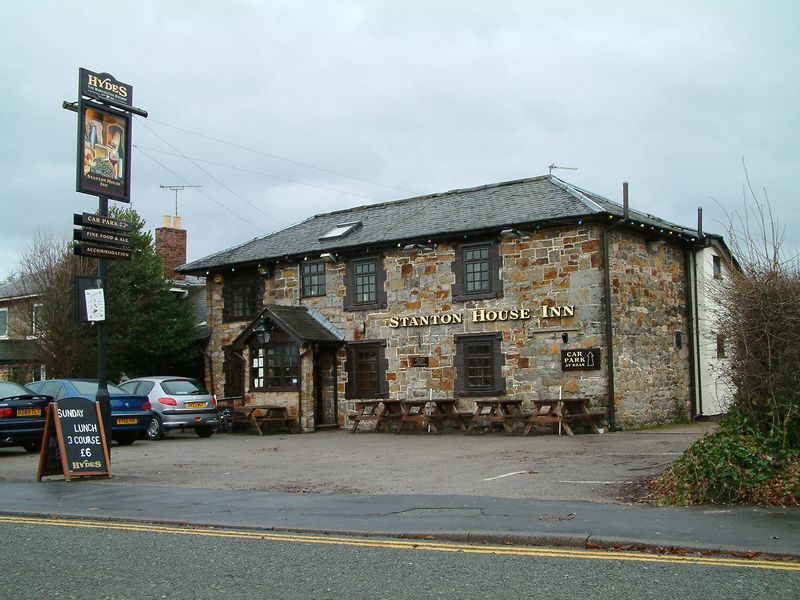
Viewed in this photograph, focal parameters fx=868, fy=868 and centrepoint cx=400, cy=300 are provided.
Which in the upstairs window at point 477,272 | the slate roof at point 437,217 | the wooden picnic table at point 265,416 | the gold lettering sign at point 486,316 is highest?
the slate roof at point 437,217

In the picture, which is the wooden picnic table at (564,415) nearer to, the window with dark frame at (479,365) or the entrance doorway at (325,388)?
the window with dark frame at (479,365)

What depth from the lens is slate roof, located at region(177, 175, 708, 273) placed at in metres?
22.7

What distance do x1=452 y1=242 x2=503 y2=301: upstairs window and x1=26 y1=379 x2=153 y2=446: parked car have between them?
871 centimetres

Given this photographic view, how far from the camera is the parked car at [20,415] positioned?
17969mm

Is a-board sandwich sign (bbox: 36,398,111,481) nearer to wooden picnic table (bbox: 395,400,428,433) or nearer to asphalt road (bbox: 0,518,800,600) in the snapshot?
asphalt road (bbox: 0,518,800,600)

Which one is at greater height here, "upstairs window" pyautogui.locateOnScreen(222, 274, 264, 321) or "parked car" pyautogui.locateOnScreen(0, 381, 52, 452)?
"upstairs window" pyautogui.locateOnScreen(222, 274, 264, 321)

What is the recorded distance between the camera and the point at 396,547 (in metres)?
7.88

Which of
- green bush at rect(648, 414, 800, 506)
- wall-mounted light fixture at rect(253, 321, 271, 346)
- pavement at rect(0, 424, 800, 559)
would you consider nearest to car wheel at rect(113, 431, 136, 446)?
pavement at rect(0, 424, 800, 559)

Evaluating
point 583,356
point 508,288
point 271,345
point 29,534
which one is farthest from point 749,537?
point 271,345

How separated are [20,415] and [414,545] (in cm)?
Result: 1301

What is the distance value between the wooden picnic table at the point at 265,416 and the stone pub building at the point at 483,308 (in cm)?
34

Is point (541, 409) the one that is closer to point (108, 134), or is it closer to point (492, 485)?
point (492, 485)

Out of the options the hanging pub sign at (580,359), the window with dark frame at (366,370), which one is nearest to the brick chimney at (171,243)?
the window with dark frame at (366,370)

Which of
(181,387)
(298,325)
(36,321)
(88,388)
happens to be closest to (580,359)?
(298,325)
